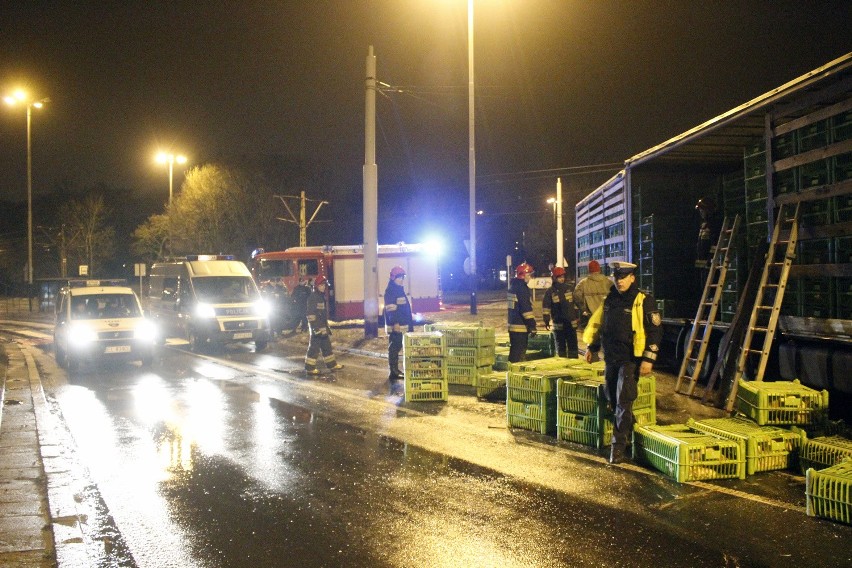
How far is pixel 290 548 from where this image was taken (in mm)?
5055

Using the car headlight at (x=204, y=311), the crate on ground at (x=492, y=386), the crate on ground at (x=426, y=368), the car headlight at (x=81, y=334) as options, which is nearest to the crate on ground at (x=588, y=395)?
the crate on ground at (x=492, y=386)

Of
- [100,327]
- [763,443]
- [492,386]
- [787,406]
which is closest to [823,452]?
[763,443]

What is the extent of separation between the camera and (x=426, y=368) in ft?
35.4

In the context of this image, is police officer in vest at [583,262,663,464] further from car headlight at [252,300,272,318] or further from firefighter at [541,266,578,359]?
car headlight at [252,300,272,318]

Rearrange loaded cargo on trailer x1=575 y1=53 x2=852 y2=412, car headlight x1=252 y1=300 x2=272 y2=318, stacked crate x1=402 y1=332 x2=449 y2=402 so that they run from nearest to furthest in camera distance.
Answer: loaded cargo on trailer x1=575 y1=53 x2=852 y2=412, stacked crate x1=402 y1=332 x2=449 y2=402, car headlight x1=252 y1=300 x2=272 y2=318

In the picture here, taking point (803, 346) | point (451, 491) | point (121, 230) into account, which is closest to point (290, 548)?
point (451, 491)

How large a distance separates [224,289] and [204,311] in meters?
1.16

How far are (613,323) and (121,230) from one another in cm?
7314

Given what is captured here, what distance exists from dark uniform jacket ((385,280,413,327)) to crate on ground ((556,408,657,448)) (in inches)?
198

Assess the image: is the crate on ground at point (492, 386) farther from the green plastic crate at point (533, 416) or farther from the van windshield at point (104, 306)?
the van windshield at point (104, 306)

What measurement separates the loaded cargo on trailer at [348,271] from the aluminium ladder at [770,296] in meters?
16.8

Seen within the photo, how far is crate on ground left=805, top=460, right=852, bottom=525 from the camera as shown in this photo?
530cm

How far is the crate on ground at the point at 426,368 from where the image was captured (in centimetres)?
1077

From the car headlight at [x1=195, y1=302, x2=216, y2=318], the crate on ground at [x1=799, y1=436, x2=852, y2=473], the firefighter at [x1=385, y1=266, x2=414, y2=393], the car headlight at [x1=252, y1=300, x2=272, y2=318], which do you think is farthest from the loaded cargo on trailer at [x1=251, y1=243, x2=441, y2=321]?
the crate on ground at [x1=799, y1=436, x2=852, y2=473]
